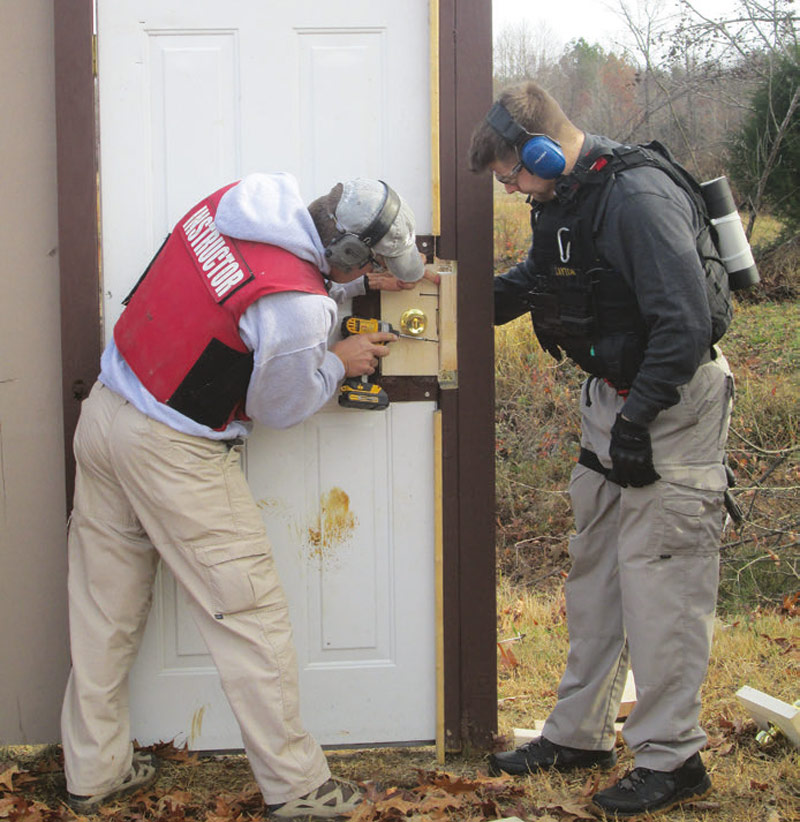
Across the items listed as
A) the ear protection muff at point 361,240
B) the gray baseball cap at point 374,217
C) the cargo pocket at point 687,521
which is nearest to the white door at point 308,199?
the gray baseball cap at point 374,217

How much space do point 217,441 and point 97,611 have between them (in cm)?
72

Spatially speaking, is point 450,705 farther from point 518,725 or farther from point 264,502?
point 264,502


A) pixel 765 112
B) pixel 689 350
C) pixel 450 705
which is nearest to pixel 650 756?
pixel 450 705

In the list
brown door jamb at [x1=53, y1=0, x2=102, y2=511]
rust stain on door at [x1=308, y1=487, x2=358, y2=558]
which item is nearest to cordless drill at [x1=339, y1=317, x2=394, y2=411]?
rust stain on door at [x1=308, y1=487, x2=358, y2=558]

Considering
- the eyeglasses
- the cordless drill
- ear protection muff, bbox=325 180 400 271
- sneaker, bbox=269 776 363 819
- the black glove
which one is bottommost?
sneaker, bbox=269 776 363 819

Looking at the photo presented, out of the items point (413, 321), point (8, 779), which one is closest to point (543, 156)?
point (413, 321)

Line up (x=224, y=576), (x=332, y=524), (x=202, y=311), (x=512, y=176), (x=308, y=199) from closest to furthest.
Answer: (x=202, y=311) < (x=224, y=576) < (x=512, y=176) < (x=308, y=199) < (x=332, y=524)

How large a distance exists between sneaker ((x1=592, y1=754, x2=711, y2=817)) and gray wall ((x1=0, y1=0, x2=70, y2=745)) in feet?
6.51

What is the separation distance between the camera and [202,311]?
9.12ft

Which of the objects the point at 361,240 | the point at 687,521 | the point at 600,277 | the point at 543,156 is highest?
the point at 543,156

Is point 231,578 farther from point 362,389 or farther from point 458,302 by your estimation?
Answer: point 458,302

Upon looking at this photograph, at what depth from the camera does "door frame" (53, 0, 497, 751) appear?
3215mm

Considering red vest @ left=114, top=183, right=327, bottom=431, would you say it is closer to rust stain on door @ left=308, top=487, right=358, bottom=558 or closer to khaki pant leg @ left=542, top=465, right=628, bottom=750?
rust stain on door @ left=308, top=487, right=358, bottom=558

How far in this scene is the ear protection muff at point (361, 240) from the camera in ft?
9.27
